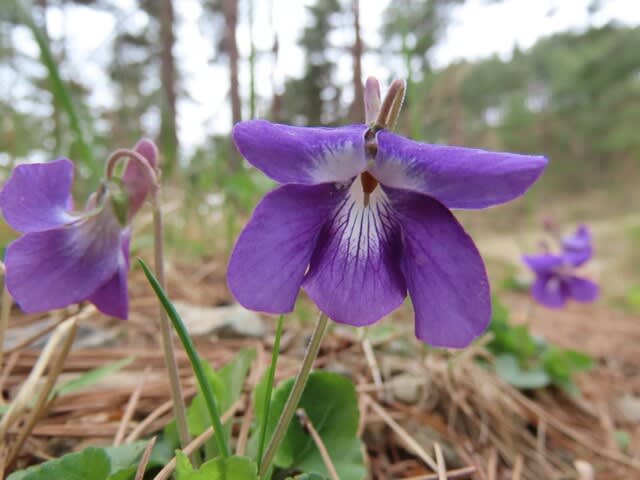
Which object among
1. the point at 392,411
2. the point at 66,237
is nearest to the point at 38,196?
the point at 66,237

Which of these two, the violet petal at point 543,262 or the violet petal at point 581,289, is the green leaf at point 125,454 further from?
the violet petal at point 581,289

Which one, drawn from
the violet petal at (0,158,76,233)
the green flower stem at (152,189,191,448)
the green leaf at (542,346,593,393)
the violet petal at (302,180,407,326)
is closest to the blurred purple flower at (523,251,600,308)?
the green leaf at (542,346,593,393)

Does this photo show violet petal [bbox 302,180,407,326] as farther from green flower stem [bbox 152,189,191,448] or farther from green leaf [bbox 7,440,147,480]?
green leaf [bbox 7,440,147,480]

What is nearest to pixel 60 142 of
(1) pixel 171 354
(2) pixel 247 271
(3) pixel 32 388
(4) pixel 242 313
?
(4) pixel 242 313

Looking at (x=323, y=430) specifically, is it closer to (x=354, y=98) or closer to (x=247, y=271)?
(x=247, y=271)

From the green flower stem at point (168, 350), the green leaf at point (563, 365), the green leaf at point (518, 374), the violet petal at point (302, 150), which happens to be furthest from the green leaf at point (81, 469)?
the green leaf at point (563, 365)
